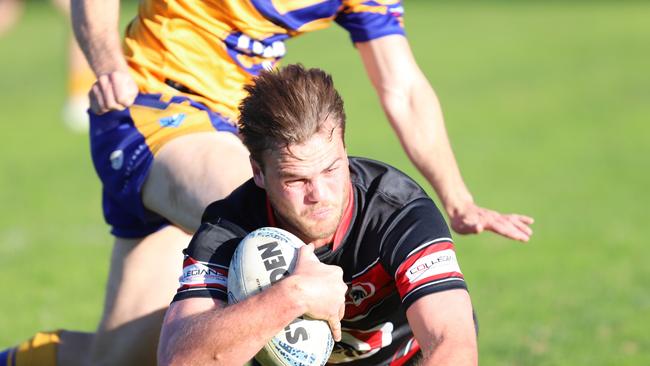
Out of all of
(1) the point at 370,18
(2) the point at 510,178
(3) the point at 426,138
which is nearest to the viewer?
(3) the point at 426,138

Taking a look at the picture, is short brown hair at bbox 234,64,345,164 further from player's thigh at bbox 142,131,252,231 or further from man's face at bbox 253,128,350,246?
player's thigh at bbox 142,131,252,231

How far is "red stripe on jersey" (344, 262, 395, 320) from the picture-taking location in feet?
14.3

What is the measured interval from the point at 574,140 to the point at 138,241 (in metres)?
9.67

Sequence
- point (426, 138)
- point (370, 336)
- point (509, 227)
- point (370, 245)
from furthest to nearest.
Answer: point (426, 138) < point (509, 227) < point (370, 336) < point (370, 245)

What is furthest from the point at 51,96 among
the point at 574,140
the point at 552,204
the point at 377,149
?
the point at 552,204

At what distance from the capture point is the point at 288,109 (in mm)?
4016

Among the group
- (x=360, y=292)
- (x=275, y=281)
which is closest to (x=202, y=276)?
(x=275, y=281)

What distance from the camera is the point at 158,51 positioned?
529 cm

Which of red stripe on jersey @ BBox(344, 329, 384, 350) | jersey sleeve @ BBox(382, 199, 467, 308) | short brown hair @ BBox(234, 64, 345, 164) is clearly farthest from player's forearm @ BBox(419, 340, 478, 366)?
short brown hair @ BBox(234, 64, 345, 164)

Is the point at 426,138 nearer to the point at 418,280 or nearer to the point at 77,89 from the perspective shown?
the point at 418,280

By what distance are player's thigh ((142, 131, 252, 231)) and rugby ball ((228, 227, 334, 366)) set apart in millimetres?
561

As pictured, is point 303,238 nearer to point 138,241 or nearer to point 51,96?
point 138,241

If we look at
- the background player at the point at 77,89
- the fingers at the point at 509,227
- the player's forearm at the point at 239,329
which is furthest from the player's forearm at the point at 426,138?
the background player at the point at 77,89

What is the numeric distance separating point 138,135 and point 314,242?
1.19m
